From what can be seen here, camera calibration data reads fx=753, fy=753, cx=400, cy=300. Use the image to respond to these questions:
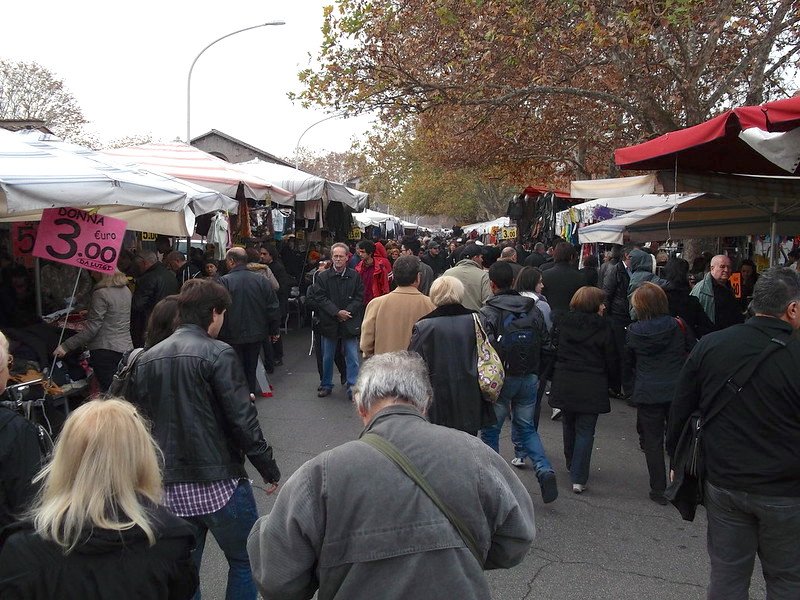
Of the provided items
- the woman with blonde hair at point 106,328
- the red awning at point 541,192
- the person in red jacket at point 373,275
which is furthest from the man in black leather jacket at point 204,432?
the red awning at point 541,192

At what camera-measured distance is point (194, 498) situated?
3383 millimetres

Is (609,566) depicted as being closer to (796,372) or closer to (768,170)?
(796,372)

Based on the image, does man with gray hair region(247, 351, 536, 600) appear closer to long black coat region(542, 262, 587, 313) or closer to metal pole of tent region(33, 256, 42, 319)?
metal pole of tent region(33, 256, 42, 319)

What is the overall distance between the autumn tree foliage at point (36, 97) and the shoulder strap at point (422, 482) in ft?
123

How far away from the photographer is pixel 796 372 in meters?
3.23

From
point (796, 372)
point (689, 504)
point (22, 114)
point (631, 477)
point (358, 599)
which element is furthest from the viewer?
point (22, 114)

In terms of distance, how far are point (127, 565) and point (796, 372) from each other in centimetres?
275

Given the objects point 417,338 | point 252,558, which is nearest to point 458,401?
point 417,338

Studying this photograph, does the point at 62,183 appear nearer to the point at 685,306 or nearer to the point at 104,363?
the point at 104,363

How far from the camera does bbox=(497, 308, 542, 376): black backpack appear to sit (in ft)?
17.9

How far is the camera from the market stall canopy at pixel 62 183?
519cm

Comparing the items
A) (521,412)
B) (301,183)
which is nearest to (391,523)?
(521,412)

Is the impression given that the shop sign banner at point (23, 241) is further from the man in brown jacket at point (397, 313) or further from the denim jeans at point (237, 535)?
the denim jeans at point (237, 535)

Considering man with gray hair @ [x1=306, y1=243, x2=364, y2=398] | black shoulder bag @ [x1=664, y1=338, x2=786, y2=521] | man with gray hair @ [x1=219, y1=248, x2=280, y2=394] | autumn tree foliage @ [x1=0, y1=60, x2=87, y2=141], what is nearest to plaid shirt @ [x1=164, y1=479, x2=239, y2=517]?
black shoulder bag @ [x1=664, y1=338, x2=786, y2=521]
